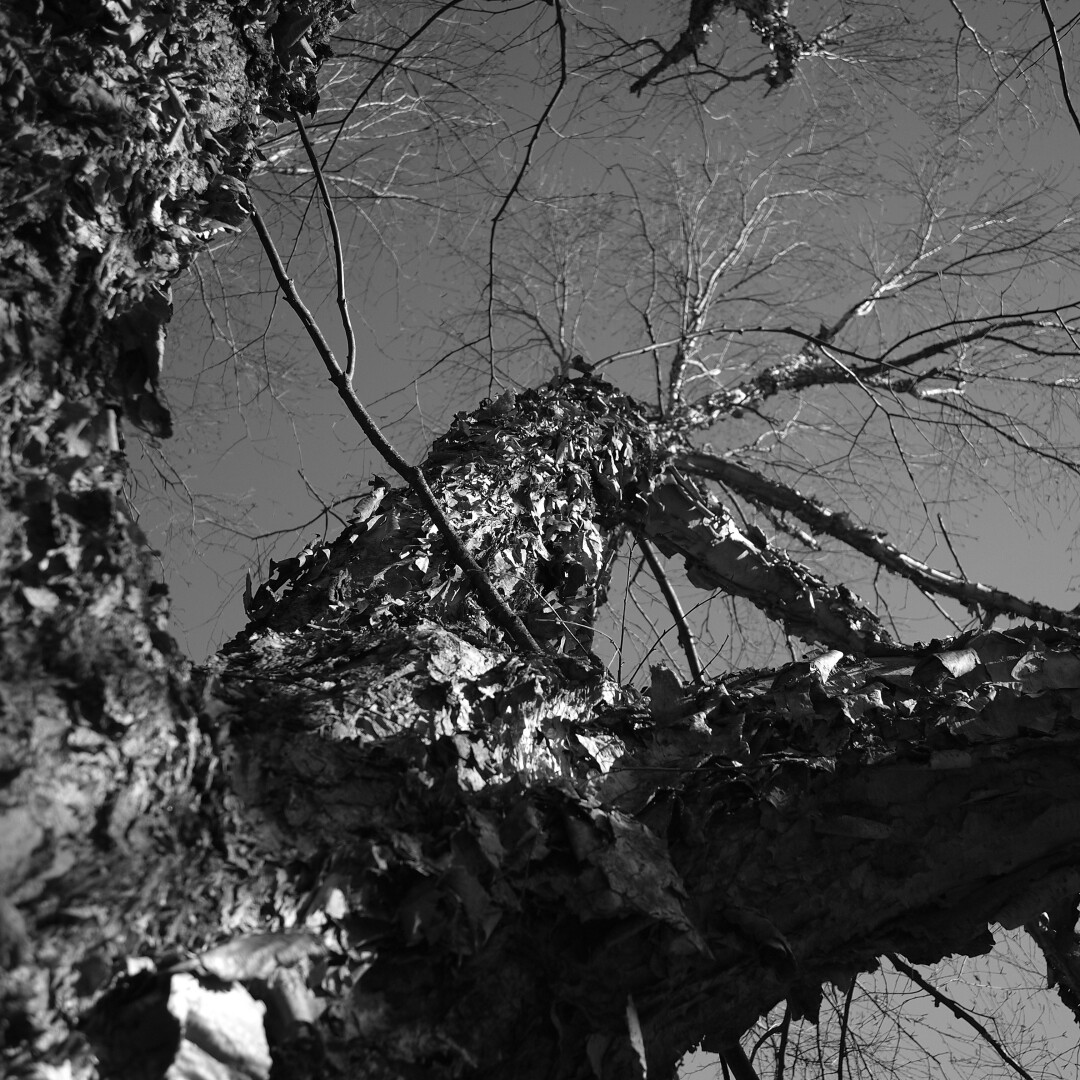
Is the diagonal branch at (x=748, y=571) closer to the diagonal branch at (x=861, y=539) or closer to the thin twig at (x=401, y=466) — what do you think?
the diagonal branch at (x=861, y=539)

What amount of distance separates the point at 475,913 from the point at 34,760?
1.72 feet

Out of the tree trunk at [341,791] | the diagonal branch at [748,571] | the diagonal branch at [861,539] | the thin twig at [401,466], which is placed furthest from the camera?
the diagonal branch at [861,539]

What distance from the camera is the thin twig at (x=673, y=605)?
11.1 ft

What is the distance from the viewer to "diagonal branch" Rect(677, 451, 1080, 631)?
3029 mm

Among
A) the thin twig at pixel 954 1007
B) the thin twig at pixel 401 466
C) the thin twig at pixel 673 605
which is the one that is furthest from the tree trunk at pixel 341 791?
the thin twig at pixel 673 605

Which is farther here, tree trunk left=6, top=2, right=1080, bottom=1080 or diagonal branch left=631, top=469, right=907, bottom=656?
diagonal branch left=631, top=469, right=907, bottom=656

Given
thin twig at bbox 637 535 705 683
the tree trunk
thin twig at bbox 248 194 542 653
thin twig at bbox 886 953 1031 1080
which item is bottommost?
thin twig at bbox 886 953 1031 1080

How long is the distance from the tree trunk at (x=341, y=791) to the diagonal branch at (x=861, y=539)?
141 centimetres

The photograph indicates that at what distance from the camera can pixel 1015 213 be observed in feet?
14.1

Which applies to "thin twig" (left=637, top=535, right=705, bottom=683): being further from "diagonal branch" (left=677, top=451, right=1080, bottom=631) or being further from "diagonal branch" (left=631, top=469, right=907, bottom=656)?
"diagonal branch" (left=677, top=451, right=1080, bottom=631)

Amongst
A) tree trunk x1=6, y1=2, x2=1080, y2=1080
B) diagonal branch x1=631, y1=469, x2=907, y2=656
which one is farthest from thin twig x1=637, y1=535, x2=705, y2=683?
tree trunk x1=6, y1=2, x2=1080, y2=1080

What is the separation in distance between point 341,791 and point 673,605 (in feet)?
8.37

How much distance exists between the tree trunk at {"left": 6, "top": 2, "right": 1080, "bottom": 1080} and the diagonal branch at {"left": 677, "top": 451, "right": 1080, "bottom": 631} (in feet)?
4.62

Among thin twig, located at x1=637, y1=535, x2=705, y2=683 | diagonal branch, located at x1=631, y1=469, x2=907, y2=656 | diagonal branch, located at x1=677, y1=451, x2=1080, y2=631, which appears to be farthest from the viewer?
thin twig, located at x1=637, y1=535, x2=705, y2=683
